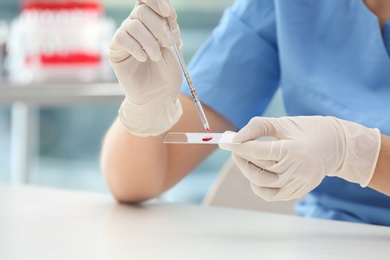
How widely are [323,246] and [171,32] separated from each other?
0.42 m

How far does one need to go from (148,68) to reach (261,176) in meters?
0.31

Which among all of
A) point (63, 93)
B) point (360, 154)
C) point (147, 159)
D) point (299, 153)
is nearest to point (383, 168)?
point (360, 154)

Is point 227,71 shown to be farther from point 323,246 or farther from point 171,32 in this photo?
point 323,246

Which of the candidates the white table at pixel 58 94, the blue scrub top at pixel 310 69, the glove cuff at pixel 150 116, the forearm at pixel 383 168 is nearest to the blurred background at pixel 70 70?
the white table at pixel 58 94

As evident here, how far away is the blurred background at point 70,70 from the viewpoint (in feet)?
9.68

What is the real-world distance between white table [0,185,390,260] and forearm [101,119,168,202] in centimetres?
5

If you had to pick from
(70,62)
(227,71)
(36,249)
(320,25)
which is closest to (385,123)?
(320,25)

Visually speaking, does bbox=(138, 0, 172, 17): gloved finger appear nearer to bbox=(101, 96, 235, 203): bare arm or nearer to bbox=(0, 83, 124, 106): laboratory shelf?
bbox=(101, 96, 235, 203): bare arm

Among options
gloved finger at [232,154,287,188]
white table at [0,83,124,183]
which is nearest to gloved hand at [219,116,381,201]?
gloved finger at [232,154,287,188]

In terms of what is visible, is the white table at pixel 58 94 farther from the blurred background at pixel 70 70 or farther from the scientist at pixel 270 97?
the scientist at pixel 270 97

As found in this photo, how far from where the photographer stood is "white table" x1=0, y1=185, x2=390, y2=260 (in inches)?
37.5

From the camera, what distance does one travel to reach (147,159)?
141cm

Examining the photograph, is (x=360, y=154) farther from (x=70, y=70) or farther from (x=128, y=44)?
(x=70, y=70)

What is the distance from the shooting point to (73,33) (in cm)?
299
